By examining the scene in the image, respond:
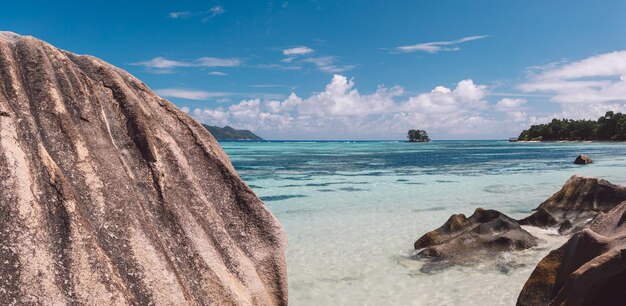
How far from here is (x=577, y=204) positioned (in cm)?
1656

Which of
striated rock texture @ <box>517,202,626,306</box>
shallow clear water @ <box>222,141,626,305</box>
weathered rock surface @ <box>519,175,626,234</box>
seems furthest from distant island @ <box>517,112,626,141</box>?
striated rock texture @ <box>517,202,626,306</box>

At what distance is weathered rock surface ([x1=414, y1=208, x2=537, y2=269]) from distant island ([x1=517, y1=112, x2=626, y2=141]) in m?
140

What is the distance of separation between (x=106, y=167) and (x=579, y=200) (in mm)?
16536

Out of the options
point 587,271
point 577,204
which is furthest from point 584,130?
point 587,271

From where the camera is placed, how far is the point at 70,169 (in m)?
5.59

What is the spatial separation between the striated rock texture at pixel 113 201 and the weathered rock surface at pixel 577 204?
12240 millimetres

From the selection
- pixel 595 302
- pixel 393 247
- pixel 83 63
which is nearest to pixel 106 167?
pixel 83 63

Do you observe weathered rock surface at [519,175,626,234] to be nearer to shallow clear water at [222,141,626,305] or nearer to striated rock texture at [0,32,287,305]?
shallow clear water at [222,141,626,305]

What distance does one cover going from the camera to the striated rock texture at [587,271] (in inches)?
214

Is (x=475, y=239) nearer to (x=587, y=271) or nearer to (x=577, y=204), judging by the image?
(x=577, y=204)

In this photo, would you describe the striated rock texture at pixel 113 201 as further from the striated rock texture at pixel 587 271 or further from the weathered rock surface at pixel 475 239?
the weathered rock surface at pixel 475 239

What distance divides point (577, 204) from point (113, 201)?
16.3 meters

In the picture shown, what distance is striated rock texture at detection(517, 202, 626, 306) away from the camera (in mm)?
5441

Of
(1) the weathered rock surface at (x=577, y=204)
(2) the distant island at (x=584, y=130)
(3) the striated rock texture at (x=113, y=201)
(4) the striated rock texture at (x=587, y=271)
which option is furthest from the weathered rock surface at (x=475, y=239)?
(2) the distant island at (x=584, y=130)
